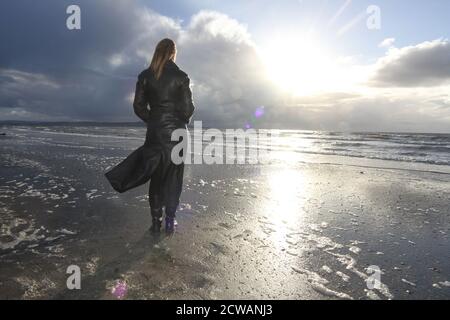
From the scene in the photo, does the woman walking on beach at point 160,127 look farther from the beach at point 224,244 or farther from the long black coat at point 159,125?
the beach at point 224,244

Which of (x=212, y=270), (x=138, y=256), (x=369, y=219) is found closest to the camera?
(x=212, y=270)

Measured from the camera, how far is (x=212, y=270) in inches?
128

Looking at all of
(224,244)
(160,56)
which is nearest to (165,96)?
(160,56)

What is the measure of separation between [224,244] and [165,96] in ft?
6.44

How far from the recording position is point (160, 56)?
4.16m

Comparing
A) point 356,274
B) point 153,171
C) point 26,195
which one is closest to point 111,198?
point 26,195

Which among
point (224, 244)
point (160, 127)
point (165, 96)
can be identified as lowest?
point (224, 244)

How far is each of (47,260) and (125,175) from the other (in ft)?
4.42

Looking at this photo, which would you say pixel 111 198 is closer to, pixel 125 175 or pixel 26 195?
pixel 26 195

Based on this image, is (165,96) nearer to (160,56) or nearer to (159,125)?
(159,125)

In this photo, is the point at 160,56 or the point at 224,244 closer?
the point at 224,244

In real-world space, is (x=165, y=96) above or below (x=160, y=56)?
below

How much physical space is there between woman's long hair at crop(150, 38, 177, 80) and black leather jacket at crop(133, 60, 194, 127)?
4 cm
